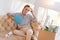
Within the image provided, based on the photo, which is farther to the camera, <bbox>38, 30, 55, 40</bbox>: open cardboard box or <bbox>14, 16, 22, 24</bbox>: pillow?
<bbox>14, 16, 22, 24</bbox>: pillow

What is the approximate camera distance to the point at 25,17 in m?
3.66

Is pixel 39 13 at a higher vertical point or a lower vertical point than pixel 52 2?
lower

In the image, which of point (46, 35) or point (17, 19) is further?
point (17, 19)

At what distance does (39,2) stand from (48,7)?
39 centimetres

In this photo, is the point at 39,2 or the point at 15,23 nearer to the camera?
the point at 15,23

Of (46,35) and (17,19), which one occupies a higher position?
(17,19)

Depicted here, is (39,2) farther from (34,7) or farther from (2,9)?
(2,9)

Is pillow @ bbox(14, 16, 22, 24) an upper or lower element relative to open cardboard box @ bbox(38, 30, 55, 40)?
upper

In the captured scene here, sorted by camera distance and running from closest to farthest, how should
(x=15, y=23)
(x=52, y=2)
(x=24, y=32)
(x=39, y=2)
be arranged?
(x=24, y=32) < (x=15, y=23) < (x=52, y=2) < (x=39, y=2)

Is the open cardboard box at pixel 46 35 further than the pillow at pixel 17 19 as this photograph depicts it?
No

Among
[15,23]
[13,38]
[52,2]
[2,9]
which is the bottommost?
[13,38]

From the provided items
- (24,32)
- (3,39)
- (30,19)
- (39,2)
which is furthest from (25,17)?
(3,39)

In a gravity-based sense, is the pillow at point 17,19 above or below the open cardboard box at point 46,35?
above

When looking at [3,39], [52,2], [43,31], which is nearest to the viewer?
[43,31]
